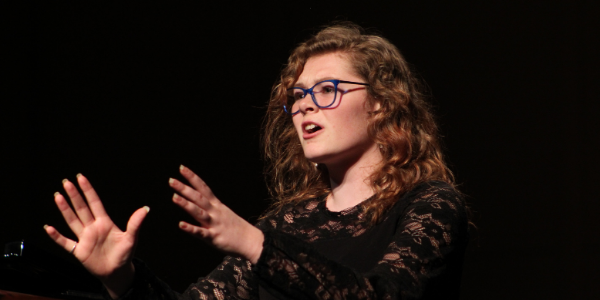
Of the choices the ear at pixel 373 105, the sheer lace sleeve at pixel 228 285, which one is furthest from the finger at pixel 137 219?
the ear at pixel 373 105

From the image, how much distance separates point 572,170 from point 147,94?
2.17 metres

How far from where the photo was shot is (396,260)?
1.44 metres

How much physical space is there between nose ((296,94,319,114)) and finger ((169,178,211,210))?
31.8 inches

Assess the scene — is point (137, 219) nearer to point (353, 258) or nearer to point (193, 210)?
point (193, 210)

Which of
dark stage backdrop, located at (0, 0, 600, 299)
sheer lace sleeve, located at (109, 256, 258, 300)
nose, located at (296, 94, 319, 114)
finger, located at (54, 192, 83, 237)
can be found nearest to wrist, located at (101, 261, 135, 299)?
finger, located at (54, 192, 83, 237)

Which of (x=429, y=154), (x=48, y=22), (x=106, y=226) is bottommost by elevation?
(x=429, y=154)

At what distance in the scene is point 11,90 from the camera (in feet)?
11.0

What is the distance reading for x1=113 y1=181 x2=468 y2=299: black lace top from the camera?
129 centimetres

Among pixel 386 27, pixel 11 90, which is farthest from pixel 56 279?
pixel 11 90

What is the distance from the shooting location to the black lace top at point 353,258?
1292 mm

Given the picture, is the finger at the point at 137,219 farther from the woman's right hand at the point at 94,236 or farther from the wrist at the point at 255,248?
the wrist at the point at 255,248

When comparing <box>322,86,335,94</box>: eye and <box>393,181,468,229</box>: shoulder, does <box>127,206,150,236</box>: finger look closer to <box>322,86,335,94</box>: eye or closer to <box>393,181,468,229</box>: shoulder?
<box>393,181,468,229</box>: shoulder

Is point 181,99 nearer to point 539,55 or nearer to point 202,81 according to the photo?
point 202,81

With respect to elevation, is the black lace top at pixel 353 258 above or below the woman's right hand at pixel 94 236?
below
